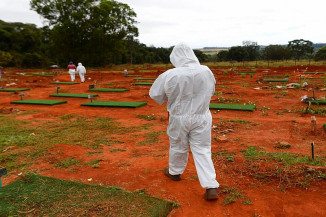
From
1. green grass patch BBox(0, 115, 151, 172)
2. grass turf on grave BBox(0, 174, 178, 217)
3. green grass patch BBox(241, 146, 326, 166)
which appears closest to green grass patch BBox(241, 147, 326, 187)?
green grass patch BBox(241, 146, 326, 166)

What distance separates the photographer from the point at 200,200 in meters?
3.16

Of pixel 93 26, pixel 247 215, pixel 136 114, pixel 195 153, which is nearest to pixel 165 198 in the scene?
pixel 195 153

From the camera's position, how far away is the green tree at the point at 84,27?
33.8m

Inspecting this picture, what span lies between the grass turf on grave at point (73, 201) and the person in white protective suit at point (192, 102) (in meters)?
0.55

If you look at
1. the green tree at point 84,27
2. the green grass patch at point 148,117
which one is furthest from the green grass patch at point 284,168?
the green tree at point 84,27

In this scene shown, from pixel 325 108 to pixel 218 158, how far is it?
18.1ft

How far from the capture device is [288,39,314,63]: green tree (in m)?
51.8

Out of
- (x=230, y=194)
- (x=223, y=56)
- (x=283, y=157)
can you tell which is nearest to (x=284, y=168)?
(x=283, y=157)

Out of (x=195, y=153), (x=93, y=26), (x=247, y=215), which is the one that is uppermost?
(x=93, y=26)

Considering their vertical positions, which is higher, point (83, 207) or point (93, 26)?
point (93, 26)

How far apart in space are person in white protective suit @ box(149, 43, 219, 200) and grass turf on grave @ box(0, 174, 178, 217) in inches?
21.5

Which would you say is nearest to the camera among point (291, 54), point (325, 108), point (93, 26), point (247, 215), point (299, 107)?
point (247, 215)

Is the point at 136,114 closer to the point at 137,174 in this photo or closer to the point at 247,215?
the point at 137,174

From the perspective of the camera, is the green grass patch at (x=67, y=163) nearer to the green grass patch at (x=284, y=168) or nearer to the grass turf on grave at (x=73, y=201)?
the grass turf on grave at (x=73, y=201)
